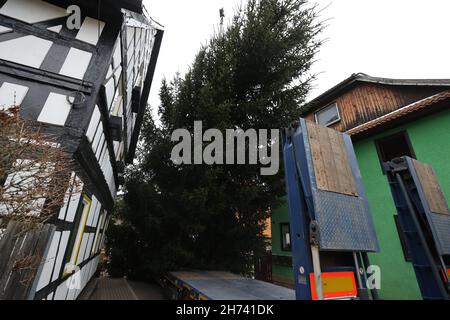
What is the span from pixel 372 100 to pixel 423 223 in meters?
7.82

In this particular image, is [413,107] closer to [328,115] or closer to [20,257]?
[328,115]

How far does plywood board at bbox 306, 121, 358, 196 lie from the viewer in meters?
2.42

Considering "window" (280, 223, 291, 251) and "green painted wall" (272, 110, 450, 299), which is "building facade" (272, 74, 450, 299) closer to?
"green painted wall" (272, 110, 450, 299)

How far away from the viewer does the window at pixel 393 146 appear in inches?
299

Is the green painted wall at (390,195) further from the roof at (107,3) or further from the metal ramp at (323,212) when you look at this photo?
the roof at (107,3)

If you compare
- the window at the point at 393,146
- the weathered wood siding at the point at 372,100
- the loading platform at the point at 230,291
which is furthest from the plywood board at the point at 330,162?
the weathered wood siding at the point at 372,100

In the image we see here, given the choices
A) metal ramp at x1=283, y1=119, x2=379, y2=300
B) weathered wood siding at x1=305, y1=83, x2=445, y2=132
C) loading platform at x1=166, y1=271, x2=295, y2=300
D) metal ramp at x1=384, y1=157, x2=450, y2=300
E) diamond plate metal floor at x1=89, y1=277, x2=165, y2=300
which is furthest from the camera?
weathered wood siding at x1=305, y1=83, x2=445, y2=132

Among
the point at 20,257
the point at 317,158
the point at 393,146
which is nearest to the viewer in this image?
the point at 20,257

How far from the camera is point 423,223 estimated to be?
3.14 metres

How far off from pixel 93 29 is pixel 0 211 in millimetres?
4326

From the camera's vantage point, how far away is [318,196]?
88.4 inches

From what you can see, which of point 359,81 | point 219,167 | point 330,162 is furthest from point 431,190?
point 359,81

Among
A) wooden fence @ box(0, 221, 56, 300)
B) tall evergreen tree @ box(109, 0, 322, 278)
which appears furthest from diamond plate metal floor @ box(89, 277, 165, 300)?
wooden fence @ box(0, 221, 56, 300)

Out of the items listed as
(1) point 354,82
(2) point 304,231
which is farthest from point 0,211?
(1) point 354,82
